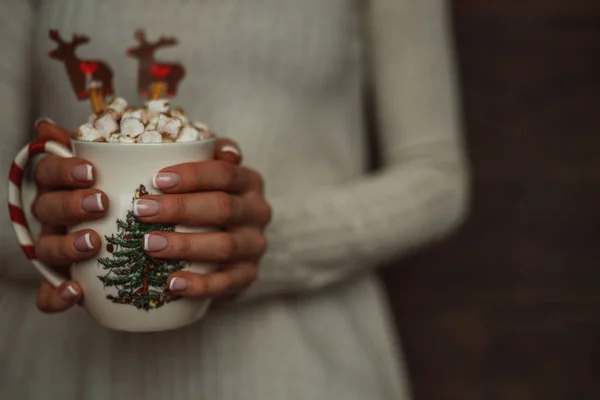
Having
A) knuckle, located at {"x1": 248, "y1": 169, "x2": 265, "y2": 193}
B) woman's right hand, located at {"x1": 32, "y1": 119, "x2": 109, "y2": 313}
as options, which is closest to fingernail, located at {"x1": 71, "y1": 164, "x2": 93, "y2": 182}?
woman's right hand, located at {"x1": 32, "y1": 119, "x2": 109, "y2": 313}

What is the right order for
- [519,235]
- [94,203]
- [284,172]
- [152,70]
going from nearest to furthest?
[94,203], [152,70], [284,172], [519,235]

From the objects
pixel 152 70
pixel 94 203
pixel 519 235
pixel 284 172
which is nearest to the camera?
pixel 94 203

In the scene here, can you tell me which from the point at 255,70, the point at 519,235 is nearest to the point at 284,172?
the point at 255,70

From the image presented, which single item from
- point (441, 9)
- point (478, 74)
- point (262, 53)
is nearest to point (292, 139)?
point (262, 53)

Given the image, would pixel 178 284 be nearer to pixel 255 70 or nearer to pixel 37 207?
pixel 37 207

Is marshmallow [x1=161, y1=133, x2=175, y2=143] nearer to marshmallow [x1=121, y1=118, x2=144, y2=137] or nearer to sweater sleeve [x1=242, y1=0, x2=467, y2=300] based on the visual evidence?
marshmallow [x1=121, y1=118, x2=144, y2=137]

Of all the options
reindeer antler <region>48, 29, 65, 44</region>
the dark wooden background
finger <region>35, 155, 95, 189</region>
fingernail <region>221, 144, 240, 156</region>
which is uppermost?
reindeer antler <region>48, 29, 65, 44</region>
